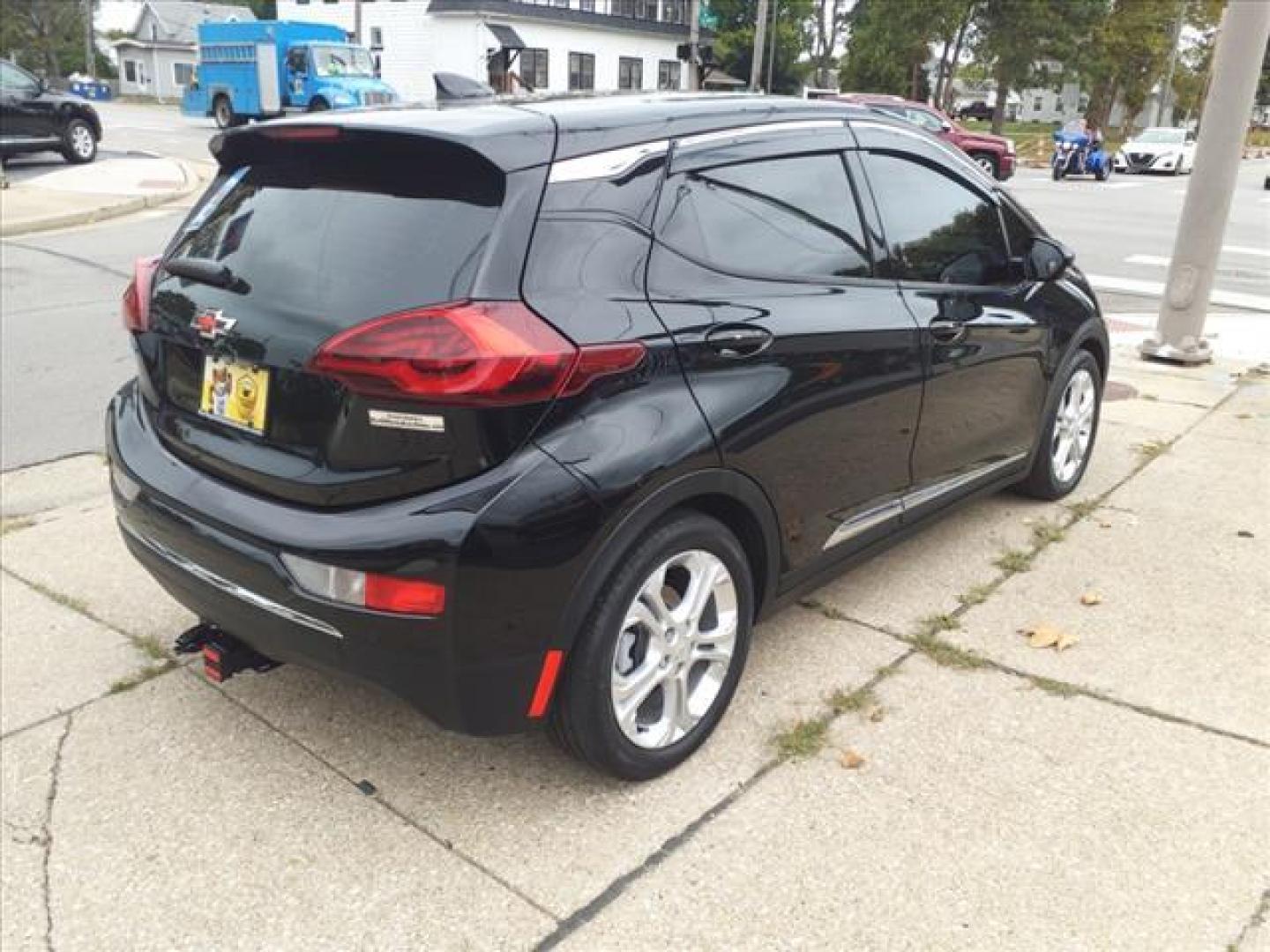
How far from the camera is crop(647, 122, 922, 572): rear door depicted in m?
2.78

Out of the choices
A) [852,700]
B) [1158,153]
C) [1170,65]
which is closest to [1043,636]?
[852,700]

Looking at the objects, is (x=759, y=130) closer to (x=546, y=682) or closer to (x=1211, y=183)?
(x=546, y=682)

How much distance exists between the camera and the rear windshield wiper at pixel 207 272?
2.77m

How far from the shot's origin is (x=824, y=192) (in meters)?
3.29

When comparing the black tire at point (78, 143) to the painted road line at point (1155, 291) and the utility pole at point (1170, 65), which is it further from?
the utility pole at point (1170, 65)

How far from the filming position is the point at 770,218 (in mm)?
3072

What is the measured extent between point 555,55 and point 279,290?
2004 inches

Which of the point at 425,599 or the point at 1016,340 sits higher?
Answer: the point at 1016,340

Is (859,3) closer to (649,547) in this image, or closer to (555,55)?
(555,55)

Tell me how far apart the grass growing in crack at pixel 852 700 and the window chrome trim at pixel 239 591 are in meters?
1.52

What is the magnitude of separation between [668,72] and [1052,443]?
55770 mm

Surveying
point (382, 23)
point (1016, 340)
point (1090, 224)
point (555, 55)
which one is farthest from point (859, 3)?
point (1016, 340)

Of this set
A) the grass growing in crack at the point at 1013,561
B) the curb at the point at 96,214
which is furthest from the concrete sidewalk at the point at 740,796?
the curb at the point at 96,214

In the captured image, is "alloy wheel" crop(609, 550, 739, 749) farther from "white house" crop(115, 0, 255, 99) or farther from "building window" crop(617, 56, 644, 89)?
"white house" crop(115, 0, 255, 99)
